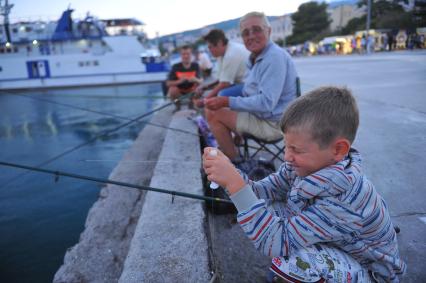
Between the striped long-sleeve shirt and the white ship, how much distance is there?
2745 centimetres

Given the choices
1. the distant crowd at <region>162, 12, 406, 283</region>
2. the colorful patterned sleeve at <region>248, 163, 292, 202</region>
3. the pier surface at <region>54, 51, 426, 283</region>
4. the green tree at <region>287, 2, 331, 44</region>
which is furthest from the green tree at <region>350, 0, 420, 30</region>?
the green tree at <region>287, 2, 331, 44</region>

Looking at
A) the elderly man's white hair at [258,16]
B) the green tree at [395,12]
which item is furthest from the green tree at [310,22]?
the elderly man's white hair at [258,16]

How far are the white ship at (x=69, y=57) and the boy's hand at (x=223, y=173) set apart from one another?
27290 millimetres

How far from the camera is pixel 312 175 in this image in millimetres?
1323

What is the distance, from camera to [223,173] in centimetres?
139

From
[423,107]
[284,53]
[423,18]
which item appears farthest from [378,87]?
[284,53]

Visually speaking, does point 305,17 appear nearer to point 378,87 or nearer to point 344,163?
point 378,87

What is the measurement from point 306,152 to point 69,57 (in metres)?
29.8

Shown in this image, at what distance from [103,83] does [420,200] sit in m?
27.8

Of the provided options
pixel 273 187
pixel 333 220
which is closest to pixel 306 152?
pixel 333 220

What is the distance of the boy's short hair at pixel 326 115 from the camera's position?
1322 mm

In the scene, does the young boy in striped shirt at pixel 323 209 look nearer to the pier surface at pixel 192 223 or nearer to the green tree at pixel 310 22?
the pier surface at pixel 192 223

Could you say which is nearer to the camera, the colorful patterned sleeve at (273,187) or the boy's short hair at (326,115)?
the boy's short hair at (326,115)

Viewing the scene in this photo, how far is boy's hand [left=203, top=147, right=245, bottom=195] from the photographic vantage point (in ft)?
4.49
